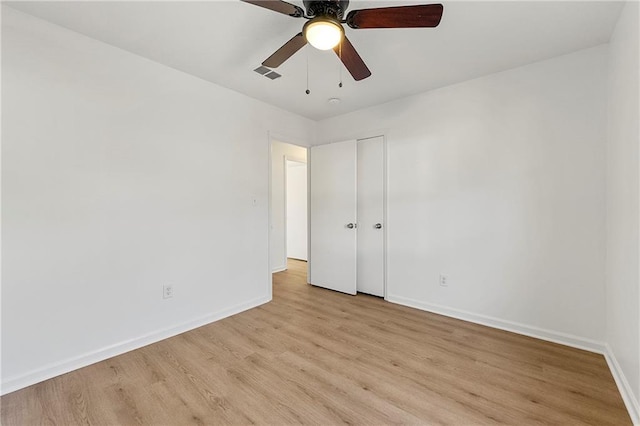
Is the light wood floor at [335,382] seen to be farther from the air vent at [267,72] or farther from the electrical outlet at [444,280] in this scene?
the air vent at [267,72]

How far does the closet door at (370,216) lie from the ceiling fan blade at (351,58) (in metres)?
1.65

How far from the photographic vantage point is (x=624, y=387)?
70.2 inches

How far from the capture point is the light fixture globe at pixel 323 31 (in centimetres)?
156

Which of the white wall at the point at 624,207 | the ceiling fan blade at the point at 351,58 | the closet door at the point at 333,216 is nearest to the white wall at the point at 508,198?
the white wall at the point at 624,207

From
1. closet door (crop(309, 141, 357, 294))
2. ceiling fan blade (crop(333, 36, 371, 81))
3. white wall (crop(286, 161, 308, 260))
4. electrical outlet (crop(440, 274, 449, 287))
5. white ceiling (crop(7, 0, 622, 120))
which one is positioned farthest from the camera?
white wall (crop(286, 161, 308, 260))

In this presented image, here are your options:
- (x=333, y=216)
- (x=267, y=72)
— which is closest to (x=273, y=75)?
(x=267, y=72)

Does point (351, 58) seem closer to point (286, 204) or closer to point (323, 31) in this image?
point (323, 31)

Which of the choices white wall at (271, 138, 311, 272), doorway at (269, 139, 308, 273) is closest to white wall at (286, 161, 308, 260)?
doorway at (269, 139, 308, 273)

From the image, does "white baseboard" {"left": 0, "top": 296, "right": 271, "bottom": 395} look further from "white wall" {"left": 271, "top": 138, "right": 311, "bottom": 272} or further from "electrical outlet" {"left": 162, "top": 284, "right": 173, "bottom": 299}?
"white wall" {"left": 271, "top": 138, "right": 311, "bottom": 272}

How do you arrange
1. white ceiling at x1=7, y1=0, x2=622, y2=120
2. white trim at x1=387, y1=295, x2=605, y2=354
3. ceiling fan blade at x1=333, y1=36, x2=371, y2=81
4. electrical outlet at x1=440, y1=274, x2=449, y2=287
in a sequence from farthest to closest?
electrical outlet at x1=440, y1=274, x2=449, y2=287, white trim at x1=387, y1=295, x2=605, y2=354, white ceiling at x1=7, y1=0, x2=622, y2=120, ceiling fan blade at x1=333, y1=36, x2=371, y2=81

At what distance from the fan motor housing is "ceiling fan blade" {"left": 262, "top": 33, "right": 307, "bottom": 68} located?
155mm

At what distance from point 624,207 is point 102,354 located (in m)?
3.92

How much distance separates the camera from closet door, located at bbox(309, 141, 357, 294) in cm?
386

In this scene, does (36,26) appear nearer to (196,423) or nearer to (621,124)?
(196,423)
